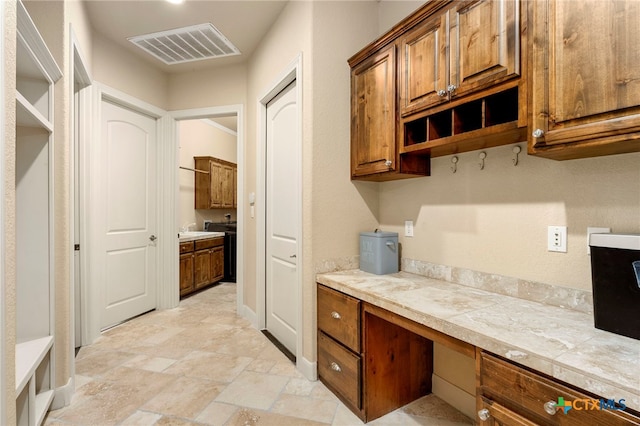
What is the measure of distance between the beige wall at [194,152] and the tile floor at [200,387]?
94.9 inches

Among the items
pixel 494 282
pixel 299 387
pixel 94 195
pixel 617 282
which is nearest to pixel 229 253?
pixel 94 195

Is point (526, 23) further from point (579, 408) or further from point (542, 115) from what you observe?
point (579, 408)

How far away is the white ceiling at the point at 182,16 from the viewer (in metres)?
2.62

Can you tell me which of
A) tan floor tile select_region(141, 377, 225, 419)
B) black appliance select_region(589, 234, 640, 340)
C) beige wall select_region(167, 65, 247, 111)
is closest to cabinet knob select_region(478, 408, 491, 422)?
black appliance select_region(589, 234, 640, 340)

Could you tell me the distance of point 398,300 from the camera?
1.60 metres

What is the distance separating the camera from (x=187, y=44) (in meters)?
3.16

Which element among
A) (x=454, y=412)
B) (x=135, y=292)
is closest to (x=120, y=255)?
(x=135, y=292)

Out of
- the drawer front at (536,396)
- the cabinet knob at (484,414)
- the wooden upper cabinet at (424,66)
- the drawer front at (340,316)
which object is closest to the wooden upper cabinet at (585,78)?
the wooden upper cabinet at (424,66)

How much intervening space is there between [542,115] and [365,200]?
1364 millimetres

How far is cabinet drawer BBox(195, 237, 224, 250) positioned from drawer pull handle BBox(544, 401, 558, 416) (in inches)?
169

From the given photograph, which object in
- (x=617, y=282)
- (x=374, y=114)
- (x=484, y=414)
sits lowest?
(x=484, y=414)

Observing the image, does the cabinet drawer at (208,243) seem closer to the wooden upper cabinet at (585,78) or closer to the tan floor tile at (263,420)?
the tan floor tile at (263,420)

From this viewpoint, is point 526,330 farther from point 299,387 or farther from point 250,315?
point 250,315

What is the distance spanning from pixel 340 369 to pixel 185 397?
3.38 ft
